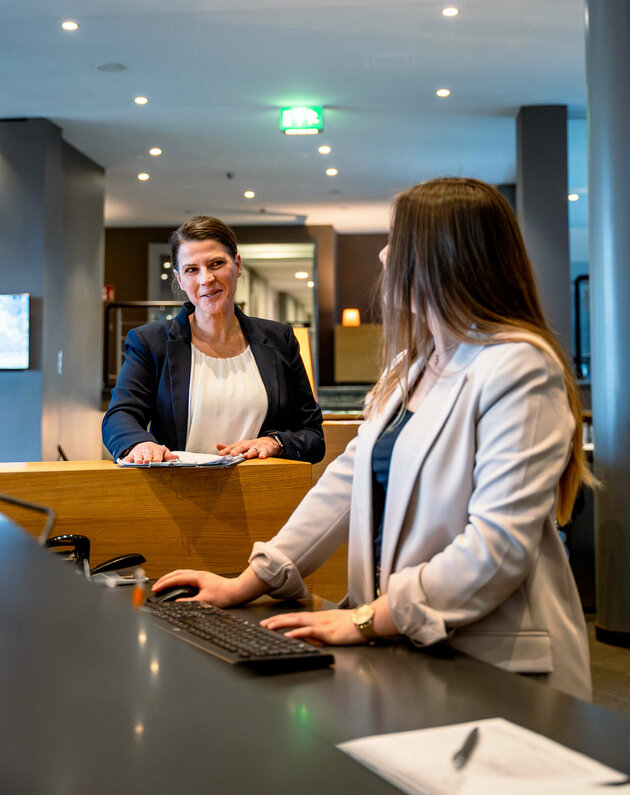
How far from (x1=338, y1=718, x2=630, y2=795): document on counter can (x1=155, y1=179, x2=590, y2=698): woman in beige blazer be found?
14.4 inches

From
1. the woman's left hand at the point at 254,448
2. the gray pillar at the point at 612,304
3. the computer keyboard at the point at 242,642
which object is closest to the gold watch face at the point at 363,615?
the computer keyboard at the point at 242,642

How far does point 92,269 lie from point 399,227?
31.0 ft

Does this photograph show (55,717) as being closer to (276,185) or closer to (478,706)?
(478,706)

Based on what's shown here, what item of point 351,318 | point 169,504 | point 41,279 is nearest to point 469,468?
point 169,504

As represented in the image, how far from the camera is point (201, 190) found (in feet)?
39.1

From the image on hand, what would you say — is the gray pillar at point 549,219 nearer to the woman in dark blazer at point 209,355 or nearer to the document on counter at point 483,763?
the woman in dark blazer at point 209,355

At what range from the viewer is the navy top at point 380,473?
1.38m

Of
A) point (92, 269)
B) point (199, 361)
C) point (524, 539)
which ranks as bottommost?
point (524, 539)

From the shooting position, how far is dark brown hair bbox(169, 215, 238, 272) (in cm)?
245

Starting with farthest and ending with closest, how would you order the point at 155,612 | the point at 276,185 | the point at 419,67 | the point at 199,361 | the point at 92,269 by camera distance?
the point at 276,185 < the point at 92,269 < the point at 419,67 < the point at 199,361 < the point at 155,612

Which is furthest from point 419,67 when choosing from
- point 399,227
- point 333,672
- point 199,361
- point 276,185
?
point 333,672

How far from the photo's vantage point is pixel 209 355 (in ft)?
8.08

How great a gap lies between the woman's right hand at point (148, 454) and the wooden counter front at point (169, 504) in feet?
0.17

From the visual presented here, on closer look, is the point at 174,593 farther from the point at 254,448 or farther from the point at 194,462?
the point at 254,448
